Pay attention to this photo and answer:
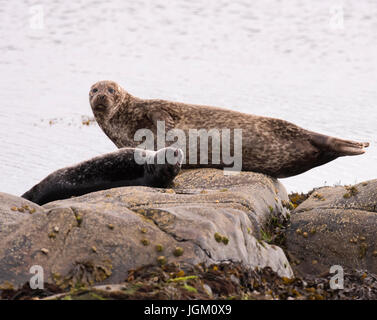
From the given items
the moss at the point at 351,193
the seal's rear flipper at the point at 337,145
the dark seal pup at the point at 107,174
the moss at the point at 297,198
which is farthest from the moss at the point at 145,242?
the moss at the point at 297,198

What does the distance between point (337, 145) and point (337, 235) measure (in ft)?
5.64

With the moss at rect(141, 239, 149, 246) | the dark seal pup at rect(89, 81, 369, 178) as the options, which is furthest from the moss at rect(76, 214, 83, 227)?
the dark seal pup at rect(89, 81, 369, 178)

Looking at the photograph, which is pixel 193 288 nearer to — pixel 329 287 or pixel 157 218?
pixel 157 218

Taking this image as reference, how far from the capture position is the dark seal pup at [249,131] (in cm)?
964

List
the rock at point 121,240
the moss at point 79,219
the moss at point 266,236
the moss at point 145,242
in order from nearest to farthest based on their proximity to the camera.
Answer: the rock at point 121,240, the moss at point 145,242, the moss at point 79,219, the moss at point 266,236

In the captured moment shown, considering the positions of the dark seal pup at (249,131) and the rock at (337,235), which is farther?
the dark seal pup at (249,131)

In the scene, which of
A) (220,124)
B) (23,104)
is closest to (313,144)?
(220,124)

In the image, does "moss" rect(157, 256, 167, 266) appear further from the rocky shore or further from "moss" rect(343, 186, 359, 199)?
"moss" rect(343, 186, 359, 199)

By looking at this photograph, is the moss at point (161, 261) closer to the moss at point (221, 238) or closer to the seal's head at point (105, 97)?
the moss at point (221, 238)

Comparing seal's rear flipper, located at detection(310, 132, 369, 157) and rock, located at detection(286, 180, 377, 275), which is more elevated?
seal's rear flipper, located at detection(310, 132, 369, 157)

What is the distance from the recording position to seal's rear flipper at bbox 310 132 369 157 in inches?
379

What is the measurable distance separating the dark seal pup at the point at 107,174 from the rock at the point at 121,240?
1.67m

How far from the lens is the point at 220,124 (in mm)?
9914

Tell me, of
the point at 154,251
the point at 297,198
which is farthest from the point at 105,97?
the point at 154,251
